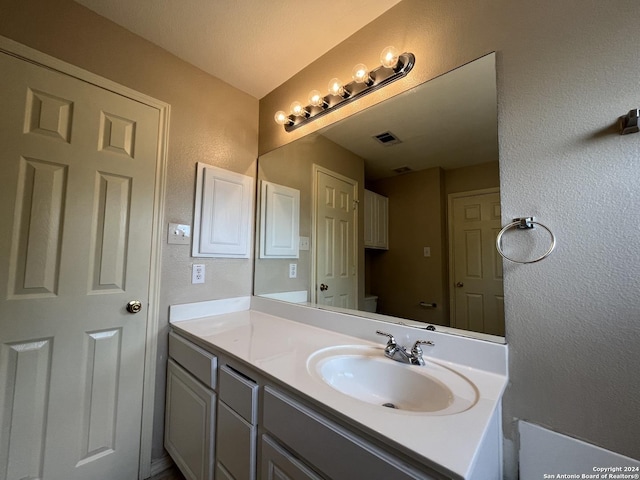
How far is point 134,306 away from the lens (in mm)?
1326

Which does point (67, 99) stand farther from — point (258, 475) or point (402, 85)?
point (258, 475)

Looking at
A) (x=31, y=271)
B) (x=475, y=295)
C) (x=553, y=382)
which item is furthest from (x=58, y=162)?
(x=553, y=382)

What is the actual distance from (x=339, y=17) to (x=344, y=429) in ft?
5.49

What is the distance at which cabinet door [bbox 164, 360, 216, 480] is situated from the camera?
1.10 meters

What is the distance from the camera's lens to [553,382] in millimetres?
775

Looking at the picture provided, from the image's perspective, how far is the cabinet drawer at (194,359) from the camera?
1116 millimetres

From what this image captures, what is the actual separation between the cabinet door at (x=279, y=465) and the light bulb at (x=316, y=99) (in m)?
1.56

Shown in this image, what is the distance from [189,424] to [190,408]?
75mm

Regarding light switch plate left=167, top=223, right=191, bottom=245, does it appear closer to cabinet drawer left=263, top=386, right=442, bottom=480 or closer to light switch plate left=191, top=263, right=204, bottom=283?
light switch plate left=191, top=263, right=204, bottom=283

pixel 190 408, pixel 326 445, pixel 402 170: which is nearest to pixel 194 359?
pixel 190 408

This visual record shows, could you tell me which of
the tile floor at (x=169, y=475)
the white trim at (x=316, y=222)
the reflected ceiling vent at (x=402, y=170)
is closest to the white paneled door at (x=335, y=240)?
the white trim at (x=316, y=222)

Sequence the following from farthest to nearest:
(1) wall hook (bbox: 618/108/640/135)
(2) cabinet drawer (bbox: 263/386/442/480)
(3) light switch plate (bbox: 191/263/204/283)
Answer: (3) light switch plate (bbox: 191/263/204/283), (1) wall hook (bbox: 618/108/640/135), (2) cabinet drawer (bbox: 263/386/442/480)

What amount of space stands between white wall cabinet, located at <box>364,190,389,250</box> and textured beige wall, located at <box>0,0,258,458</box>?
92 centimetres

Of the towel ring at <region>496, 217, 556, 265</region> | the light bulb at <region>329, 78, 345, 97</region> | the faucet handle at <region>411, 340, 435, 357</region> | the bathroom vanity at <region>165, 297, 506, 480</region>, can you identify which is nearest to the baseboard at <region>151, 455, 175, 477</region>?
the bathroom vanity at <region>165, 297, 506, 480</region>
